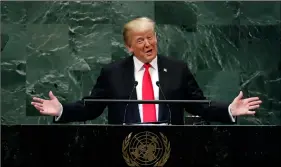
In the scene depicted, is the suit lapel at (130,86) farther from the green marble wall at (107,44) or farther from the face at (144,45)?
the green marble wall at (107,44)

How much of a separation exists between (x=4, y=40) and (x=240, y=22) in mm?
2242

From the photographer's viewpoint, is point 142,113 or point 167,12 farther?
point 167,12

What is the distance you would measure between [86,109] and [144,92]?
38cm

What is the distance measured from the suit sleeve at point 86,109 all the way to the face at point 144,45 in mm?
280

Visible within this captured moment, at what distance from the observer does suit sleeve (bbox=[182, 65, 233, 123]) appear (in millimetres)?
2969

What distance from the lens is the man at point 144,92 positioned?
9.74ft
